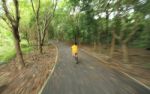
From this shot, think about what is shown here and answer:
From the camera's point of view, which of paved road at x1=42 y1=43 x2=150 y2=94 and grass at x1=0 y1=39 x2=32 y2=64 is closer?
paved road at x1=42 y1=43 x2=150 y2=94

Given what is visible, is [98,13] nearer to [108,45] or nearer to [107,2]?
[107,2]

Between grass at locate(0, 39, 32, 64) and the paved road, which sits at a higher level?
the paved road

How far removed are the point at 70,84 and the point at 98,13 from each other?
53.6 ft

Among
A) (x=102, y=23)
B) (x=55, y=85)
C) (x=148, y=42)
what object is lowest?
(x=55, y=85)

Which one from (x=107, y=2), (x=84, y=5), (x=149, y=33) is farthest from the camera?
(x=84, y=5)

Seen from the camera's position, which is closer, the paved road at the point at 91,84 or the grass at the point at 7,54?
the paved road at the point at 91,84

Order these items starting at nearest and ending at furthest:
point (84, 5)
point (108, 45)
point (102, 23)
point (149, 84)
Result: point (149, 84) < point (102, 23) < point (84, 5) < point (108, 45)

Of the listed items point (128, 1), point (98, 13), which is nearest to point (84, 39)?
point (98, 13)

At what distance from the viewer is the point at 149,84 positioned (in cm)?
1059

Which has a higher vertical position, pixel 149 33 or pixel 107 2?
pixel 107 2

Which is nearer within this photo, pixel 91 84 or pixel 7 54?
pixel 91 84

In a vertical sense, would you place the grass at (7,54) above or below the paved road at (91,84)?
below

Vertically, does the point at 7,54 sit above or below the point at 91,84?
below

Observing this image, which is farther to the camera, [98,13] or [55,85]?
[98,13]
